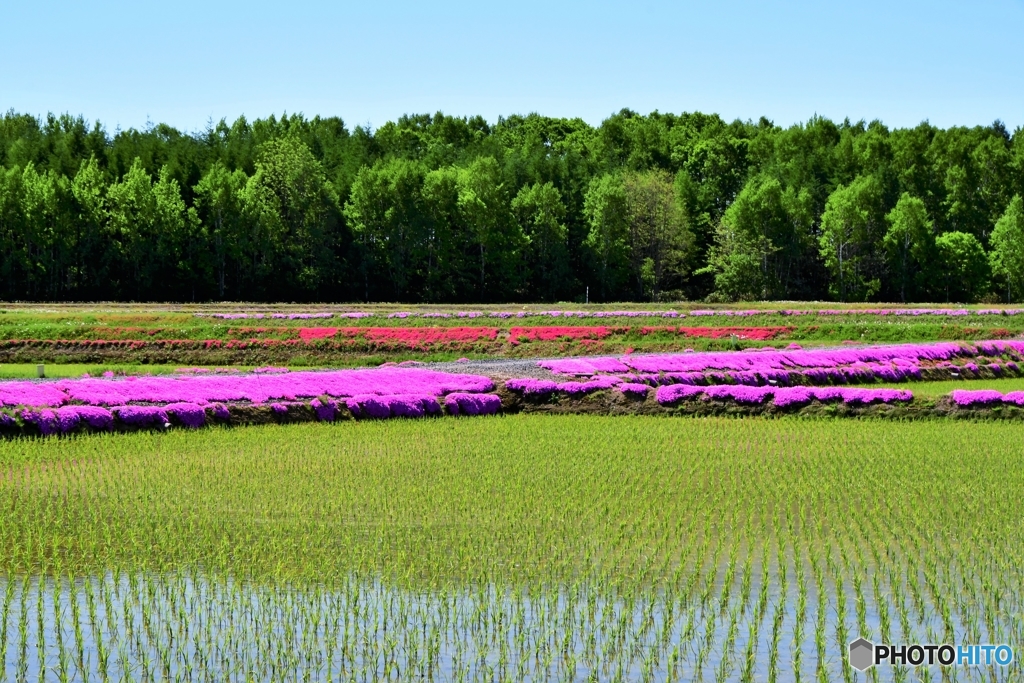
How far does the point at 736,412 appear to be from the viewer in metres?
29.3

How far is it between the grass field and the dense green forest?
2684 inches

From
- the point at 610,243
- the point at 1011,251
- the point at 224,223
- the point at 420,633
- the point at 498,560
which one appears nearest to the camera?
the point at 420,633

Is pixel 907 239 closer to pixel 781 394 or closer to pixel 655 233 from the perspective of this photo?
pixel 655 233

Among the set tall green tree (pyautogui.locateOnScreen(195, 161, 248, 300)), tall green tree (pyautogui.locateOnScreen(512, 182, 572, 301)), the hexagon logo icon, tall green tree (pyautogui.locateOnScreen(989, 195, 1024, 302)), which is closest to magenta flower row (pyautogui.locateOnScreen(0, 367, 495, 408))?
the hexagon logo icon

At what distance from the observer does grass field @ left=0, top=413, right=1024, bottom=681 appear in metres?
10.5

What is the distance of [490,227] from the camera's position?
94250 millimetres

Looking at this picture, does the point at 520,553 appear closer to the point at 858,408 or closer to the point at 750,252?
the point at 858,408

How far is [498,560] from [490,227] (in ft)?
268

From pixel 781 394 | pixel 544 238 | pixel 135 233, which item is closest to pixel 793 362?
pixel 781 394

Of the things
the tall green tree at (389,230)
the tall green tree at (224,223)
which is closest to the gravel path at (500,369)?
the tall green tree at (224,223)

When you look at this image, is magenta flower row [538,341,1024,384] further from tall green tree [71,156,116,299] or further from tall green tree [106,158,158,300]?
tall green tree [71,156,116,299]

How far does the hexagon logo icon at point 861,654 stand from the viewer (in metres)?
10.2

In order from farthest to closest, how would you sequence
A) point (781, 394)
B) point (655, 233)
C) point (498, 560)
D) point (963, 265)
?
point (655, 233) < point (963, 265) < point (781, 394) < point (498, 560)

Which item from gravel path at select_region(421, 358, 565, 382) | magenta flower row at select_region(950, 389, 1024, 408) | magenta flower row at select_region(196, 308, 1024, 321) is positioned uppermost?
magenta flower row at select_region(196, 308, 1024, 321)
